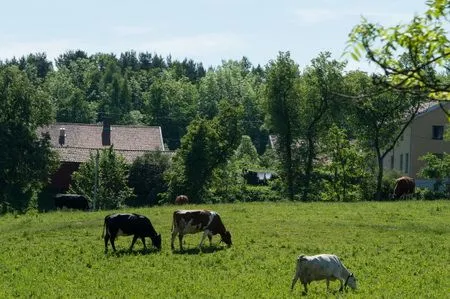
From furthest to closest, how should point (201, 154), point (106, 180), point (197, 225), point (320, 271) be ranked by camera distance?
point (201, 154) < point (106, 180) < point (197, 225) < point (320, 271)

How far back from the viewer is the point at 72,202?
55.9 metres

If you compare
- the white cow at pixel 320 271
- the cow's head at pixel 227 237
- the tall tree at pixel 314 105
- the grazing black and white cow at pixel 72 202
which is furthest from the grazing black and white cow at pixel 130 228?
the tall tree at pixel 314 105

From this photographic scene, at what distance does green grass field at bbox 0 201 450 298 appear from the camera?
1933 centimetres

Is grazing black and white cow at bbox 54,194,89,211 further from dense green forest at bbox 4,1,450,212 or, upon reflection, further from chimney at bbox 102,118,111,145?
chimney at bbox 102,118,111,145

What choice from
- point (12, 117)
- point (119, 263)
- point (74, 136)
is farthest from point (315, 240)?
point (74, 136)

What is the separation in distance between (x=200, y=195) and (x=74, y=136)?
30517mm

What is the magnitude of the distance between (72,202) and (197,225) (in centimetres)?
2937

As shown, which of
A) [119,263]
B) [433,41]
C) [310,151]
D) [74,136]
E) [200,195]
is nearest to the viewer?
[433,41]

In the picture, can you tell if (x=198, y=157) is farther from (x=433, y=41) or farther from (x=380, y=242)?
(x=433, y=41)

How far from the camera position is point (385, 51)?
305 inches

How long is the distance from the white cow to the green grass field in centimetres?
32

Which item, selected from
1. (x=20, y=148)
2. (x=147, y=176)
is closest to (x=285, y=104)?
(x=147, y=176)

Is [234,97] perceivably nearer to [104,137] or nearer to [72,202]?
[104,137]

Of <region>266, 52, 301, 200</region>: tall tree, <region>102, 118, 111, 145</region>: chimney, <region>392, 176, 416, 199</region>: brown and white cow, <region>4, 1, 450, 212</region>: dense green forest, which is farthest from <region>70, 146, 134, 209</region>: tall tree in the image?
<region>102, 118, 111, 145</region>: chimney
